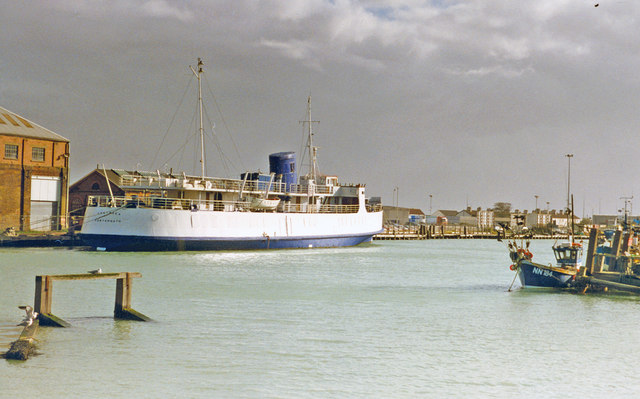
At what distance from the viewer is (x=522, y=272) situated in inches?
1126

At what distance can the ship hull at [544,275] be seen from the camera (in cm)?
2780

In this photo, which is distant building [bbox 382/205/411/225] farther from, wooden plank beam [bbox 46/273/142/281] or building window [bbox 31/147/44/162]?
wooden plank beam [bbox 46/273/142/281]

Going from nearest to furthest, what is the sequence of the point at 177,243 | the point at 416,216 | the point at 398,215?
the point at 177,243 < the point at 398,215 < the point at 416,216

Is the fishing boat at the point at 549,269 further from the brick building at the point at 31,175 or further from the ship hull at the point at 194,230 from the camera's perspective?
the brick building at the point at 31,175

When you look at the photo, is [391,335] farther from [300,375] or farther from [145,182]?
[145,182]

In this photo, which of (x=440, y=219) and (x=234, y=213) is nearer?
(x=234, y=213)

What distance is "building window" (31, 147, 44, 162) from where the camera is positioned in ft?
181

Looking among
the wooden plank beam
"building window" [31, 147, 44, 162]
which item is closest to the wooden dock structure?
the wooden plank beam

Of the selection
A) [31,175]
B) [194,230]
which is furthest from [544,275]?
[31,175]

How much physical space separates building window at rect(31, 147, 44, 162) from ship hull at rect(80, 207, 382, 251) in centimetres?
1395

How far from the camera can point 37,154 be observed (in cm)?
5547

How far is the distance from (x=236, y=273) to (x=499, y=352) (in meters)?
19.5

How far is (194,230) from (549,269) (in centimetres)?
2414

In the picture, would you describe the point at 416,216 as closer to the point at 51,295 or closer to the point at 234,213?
the point at 234,213
